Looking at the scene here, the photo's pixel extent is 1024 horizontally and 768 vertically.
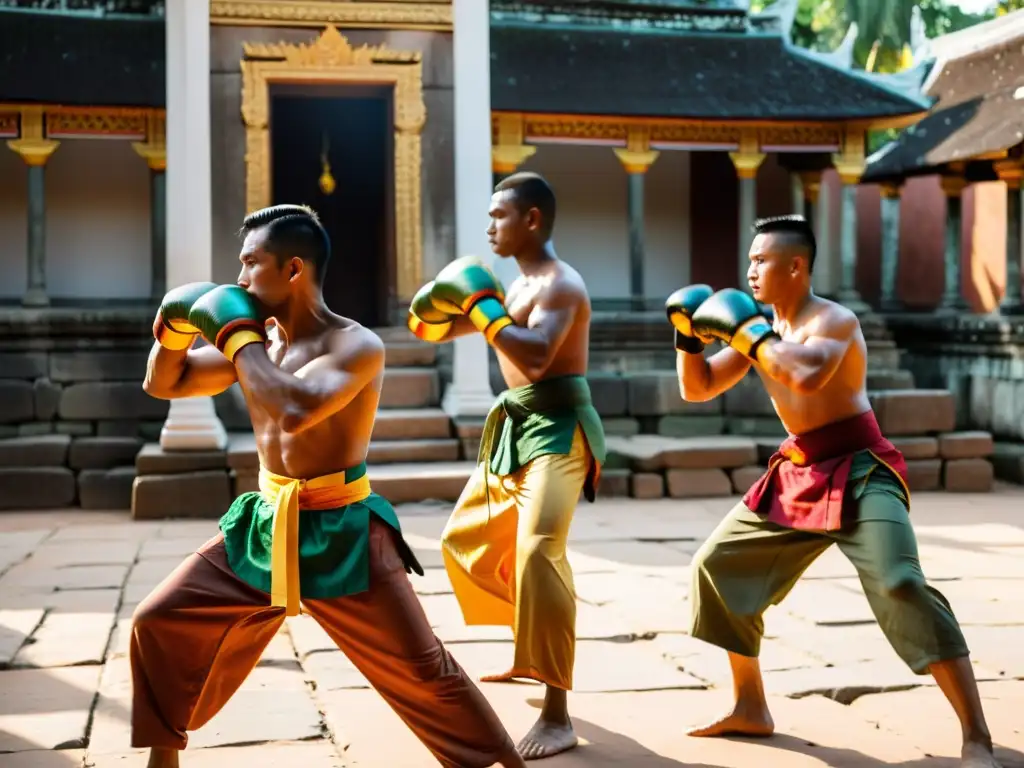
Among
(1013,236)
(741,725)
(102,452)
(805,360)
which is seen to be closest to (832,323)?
(805,360)

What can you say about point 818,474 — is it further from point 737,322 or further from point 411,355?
point 411,355

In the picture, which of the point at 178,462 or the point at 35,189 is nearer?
the point at 178,462

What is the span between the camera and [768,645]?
5.37 m

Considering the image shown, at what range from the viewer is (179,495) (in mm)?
9258

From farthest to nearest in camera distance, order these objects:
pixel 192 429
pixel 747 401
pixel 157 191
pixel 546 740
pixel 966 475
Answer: pixel 157 191 → pixel 747 401 → pixel 966 475 → pixel 192 429 → pixel 546 740

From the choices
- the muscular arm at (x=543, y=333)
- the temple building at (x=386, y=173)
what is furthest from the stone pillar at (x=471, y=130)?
the muscular arm at (x=543, y=333)

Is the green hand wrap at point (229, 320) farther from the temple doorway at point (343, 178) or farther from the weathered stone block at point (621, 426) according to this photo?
the temple doorway at point (343, 178)

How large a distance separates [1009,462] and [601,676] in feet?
29.3

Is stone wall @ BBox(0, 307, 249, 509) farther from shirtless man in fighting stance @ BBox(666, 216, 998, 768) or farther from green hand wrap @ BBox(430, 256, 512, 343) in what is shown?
shirtless man in fighting stance @ BBox(666, 216, 998, 768)

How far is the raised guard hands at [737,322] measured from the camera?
12.5ft

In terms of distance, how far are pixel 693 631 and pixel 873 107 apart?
1116cm

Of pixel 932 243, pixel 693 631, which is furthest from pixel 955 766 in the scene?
pixel 932 243

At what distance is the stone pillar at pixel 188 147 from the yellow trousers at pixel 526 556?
5462 mm

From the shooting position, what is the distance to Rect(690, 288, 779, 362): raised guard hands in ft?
12.5
